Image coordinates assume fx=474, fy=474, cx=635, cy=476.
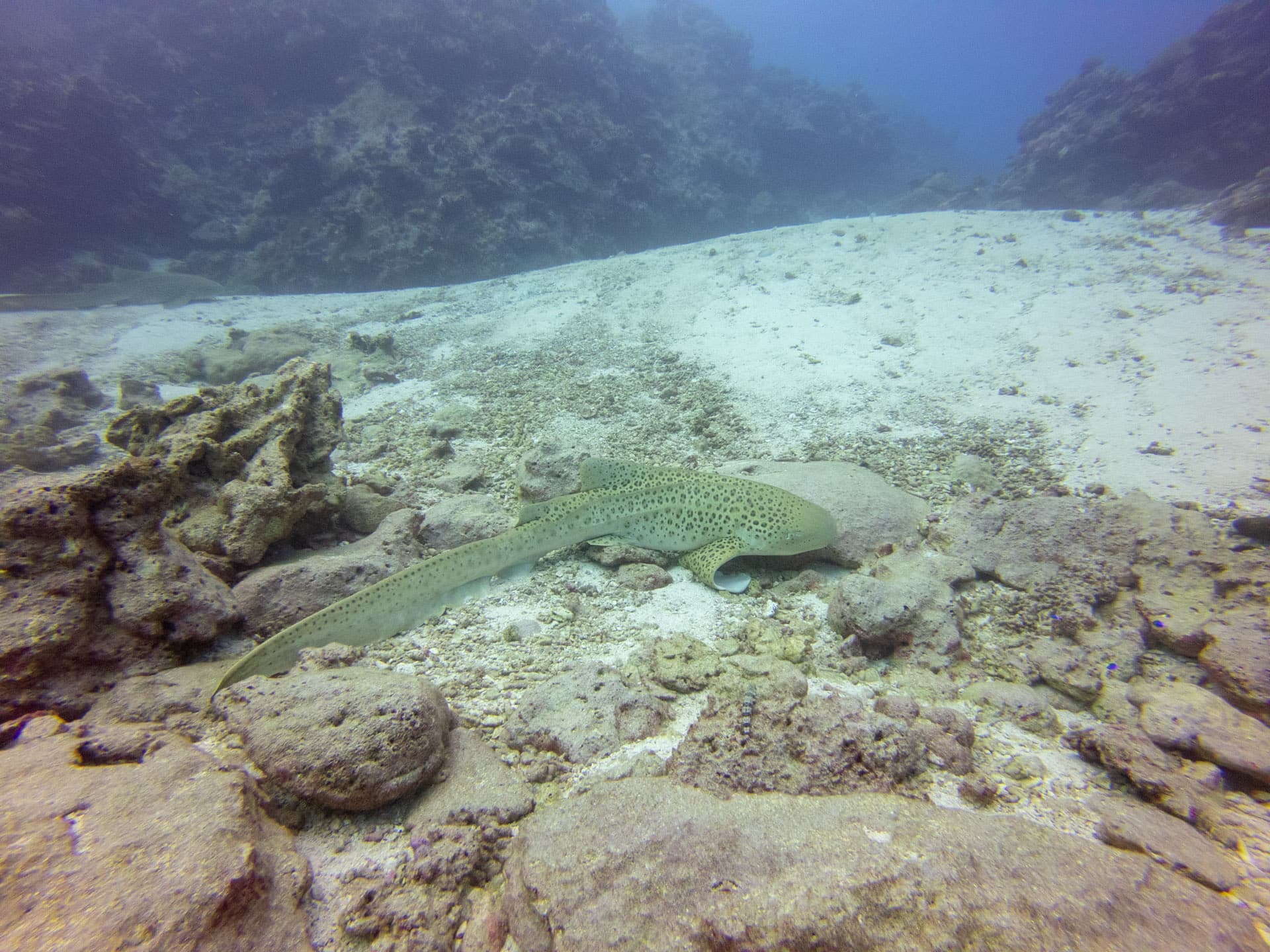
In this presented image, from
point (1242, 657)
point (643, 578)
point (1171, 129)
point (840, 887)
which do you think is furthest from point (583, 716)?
point (1171, 129)

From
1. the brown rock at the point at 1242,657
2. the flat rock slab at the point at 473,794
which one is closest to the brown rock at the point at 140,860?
the flat rock slab at the point at 473,794

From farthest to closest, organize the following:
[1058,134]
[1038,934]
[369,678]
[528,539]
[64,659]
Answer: [1058,134], [528,539], [64,659], [369,678], [1038,934]

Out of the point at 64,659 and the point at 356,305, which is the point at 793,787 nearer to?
the point at 64,659

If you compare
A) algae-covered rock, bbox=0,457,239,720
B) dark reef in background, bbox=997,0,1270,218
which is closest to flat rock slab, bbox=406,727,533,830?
algae-covered rock, bbox=0,457,239,720

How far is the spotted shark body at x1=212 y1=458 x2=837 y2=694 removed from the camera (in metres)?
3.54

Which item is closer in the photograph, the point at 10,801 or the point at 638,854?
the point at 10,801

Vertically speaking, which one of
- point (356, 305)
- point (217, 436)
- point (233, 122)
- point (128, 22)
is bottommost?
point (217, 436)

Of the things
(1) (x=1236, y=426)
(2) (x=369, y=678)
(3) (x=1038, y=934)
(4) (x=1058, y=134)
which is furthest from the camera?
(4) (x=1058, y=134)

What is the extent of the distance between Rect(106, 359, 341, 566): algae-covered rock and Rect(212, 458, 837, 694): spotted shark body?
3.83 ft

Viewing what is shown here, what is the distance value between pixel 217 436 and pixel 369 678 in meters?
3.31

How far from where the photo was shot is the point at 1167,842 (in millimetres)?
1924

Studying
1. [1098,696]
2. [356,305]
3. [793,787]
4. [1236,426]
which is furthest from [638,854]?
[356,305]

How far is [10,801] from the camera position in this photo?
1635 millimetres

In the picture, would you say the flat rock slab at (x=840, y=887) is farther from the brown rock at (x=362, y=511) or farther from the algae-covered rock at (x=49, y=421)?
the algae-covered rock at (x=49, y=421)
